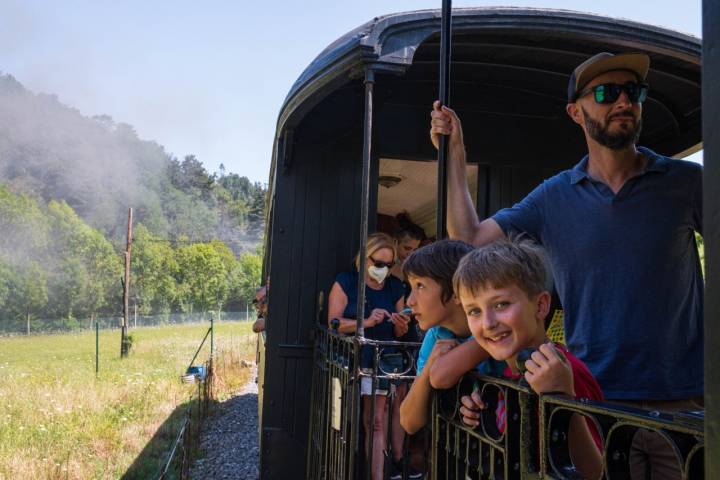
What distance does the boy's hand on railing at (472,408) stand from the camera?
54.8 inches

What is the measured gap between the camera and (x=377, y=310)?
360 centimetres

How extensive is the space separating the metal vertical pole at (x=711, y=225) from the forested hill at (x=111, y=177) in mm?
104368

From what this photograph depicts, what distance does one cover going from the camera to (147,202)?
111812mm

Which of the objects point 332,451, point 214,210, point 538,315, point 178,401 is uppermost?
point 214,210

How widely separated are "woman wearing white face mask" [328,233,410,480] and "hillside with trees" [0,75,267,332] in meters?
53.4

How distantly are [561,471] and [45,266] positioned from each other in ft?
251

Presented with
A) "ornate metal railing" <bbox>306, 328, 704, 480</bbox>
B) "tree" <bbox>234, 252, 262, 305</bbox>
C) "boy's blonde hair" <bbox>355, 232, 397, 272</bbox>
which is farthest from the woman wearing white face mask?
"tree" <bbox>234, 252, 262, 305</bbox>

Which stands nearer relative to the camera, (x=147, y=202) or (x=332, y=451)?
(x=332, y=451)

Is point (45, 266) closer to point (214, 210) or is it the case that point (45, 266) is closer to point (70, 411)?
point (214, 210)

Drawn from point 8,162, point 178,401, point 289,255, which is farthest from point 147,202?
point 289,255

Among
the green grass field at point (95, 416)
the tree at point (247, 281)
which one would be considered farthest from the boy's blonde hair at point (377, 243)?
the tree at point (247, 281)

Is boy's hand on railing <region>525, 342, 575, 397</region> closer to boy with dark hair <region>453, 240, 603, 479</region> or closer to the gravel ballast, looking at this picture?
boy with dark hair <region>453, 240, 603, 479</region>

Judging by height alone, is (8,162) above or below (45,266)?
above

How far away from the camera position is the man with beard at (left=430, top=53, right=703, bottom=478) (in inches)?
63.7
